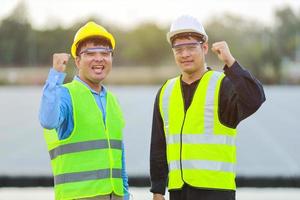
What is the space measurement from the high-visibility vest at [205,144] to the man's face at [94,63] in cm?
→ 48

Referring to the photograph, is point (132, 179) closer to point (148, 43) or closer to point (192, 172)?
point (192, 172)

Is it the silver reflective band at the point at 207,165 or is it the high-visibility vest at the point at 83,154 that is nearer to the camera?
the high-visibility vest at the point at 83,154

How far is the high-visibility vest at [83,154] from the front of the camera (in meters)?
3.29

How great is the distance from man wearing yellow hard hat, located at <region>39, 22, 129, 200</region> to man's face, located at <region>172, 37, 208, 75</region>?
0.37 meters

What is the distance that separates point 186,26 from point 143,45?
57.2m

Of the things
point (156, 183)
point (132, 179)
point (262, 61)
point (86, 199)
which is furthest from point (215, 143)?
point (262, 61)

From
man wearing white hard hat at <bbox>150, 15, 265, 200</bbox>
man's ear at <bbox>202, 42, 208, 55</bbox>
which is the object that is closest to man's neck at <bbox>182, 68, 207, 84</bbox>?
man wearing white hard hat at <bbox>150, 15, 265, 200</bbox>

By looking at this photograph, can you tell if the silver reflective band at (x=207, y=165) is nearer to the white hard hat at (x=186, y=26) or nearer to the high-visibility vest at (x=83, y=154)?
the high-visibility vest at (x=83, y=154)

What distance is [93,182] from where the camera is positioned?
10.9 ft

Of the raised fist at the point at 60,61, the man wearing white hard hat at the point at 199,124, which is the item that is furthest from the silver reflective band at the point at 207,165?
the raised fist at the point at 60,61

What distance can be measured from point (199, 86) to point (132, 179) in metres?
4.25

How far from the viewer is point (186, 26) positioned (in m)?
3.49

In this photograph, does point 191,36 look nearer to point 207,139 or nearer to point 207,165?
point 207,139

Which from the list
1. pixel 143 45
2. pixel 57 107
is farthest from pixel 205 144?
pixel 143 45
